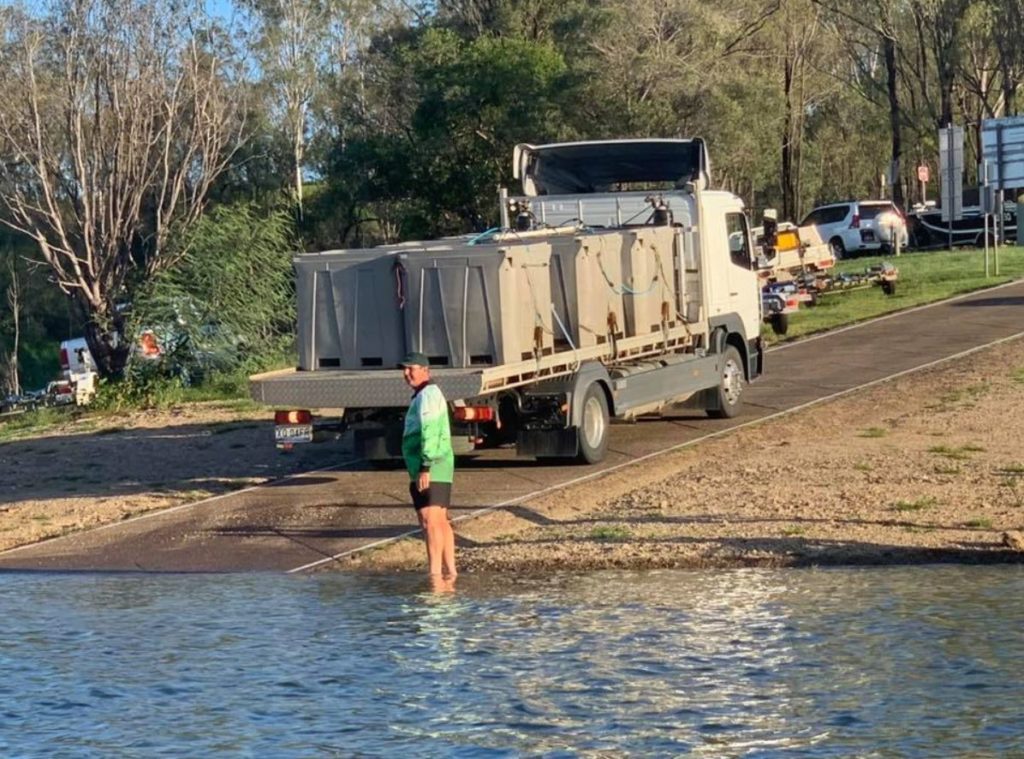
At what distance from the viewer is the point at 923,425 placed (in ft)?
57.3

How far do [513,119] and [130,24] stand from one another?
49.6 feet

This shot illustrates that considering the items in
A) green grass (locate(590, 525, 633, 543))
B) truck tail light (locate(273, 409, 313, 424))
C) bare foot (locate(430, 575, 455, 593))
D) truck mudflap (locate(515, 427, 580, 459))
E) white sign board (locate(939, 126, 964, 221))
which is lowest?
bare foot (locate(430, 575, 455, 593))

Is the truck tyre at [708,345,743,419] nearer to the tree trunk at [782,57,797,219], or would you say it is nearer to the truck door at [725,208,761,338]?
the truck door at [725,208,761,338]

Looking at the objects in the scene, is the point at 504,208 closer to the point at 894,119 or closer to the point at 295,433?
the point at 295,433

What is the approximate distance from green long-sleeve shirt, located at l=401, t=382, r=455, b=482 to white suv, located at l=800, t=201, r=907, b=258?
36326mm

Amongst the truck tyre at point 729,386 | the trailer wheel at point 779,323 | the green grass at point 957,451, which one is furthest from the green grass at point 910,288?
the green grass at point 957,451

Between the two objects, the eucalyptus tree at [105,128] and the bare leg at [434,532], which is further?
the eucalyptus tree at [105,128]

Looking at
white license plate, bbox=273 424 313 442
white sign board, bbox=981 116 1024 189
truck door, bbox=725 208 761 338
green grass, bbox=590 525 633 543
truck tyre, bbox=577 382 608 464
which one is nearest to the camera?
green grass, bbox=590 525 633 543

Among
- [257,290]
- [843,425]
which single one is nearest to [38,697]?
[843,425]

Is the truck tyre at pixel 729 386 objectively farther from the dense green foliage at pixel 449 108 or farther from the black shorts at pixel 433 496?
the dense green foliage at pixel 449 108

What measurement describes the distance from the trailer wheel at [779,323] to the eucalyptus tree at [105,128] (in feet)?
33.8

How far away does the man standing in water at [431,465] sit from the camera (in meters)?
12.0

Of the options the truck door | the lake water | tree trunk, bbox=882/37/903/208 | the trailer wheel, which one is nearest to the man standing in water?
the lake water

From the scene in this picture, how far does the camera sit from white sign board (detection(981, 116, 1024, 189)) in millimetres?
35719
